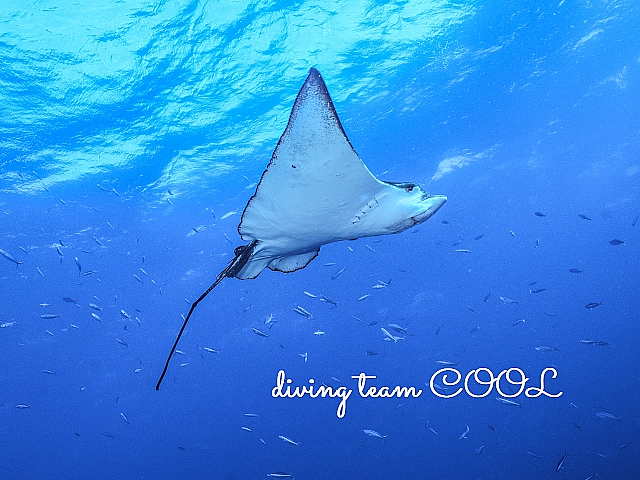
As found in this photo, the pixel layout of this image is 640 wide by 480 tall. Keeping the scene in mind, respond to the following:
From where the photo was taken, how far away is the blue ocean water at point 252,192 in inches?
375

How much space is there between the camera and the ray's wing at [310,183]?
2426 mm

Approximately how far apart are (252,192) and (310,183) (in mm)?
13448

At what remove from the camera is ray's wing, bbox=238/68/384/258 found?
243 centimetres

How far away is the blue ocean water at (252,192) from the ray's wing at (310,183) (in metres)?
5.53

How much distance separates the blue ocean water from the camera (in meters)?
9.52

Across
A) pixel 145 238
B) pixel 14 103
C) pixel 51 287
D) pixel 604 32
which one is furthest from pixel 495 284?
pixel 14 103

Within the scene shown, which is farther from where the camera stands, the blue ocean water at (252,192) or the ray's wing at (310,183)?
the blue ocean water at (252,192)

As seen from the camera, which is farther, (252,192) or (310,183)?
→ (252,192)

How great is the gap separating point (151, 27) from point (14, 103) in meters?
4.42

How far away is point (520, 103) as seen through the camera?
15453 millimetres

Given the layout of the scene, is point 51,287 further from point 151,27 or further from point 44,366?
point 151,27

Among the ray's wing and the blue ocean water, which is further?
the blue ocean water

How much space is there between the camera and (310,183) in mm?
2918

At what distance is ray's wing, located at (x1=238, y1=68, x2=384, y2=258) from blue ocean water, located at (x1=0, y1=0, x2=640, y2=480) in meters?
5.53
